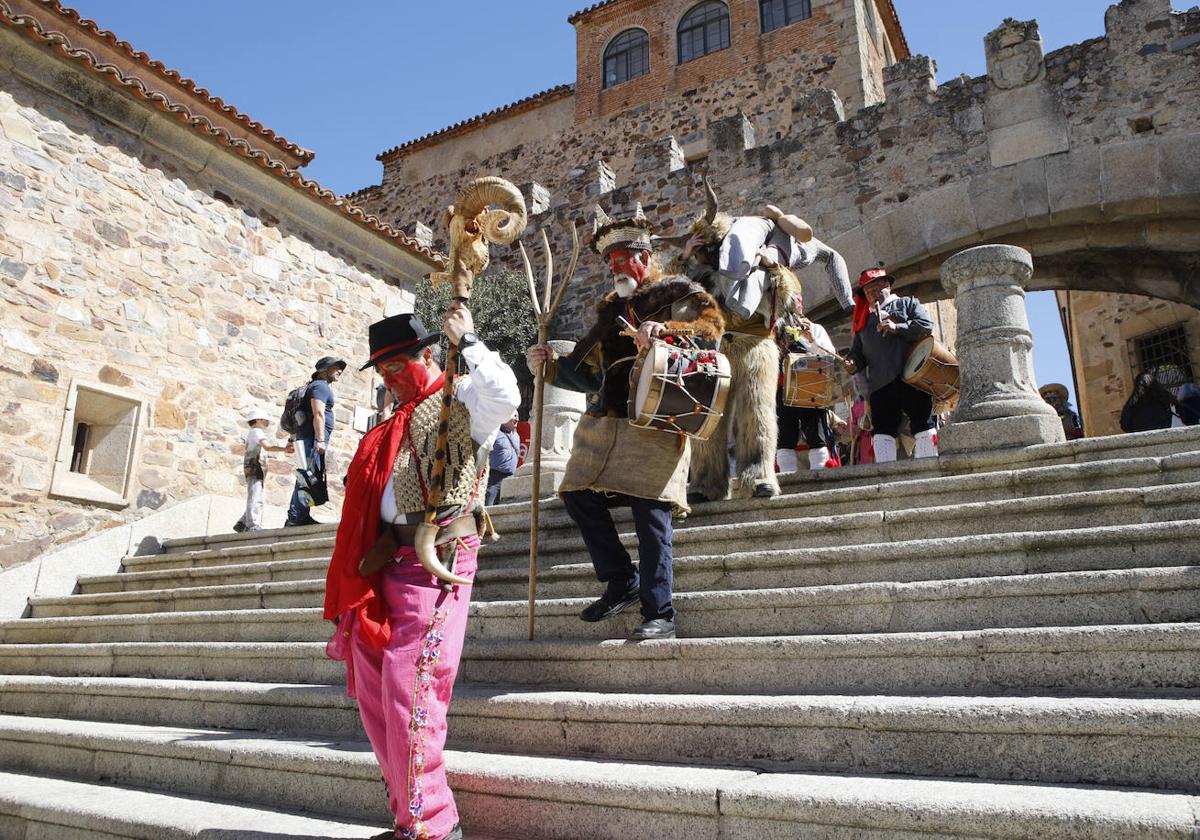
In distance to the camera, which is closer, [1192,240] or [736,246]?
[736,246]

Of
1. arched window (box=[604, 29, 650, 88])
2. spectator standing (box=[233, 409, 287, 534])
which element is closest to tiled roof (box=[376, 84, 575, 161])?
arched window (box=[604, 29, 650, 88])

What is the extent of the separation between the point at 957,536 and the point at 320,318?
368 inches

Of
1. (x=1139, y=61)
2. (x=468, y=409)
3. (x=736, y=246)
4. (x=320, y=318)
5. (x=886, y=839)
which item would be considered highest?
(x=1139, y=61)

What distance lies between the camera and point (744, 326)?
16.5 ft

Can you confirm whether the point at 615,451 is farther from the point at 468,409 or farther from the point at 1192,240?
the point at 1192,240

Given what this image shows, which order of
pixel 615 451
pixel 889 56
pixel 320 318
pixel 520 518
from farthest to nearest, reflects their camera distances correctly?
pixel 889 56
pixel 320 318
pixel 520 518
pixel 615 451

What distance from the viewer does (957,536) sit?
383 centimetres

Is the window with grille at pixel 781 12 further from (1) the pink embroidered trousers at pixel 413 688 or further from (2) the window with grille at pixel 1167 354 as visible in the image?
(1) the pink embroidered trousers at pixel 413 688

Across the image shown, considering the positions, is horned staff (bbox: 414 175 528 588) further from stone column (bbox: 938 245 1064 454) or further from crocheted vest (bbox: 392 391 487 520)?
stone column (bbox: 938 245 1064 454)

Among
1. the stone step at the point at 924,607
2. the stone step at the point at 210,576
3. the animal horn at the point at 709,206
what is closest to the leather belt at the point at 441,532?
the stone step at the point at 924,607

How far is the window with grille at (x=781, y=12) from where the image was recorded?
59.3ft

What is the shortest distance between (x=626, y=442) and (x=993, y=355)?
116 inches

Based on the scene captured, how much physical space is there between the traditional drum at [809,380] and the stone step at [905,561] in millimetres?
2026

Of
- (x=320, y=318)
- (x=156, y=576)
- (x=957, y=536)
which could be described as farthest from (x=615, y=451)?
(x=320, y=318)
